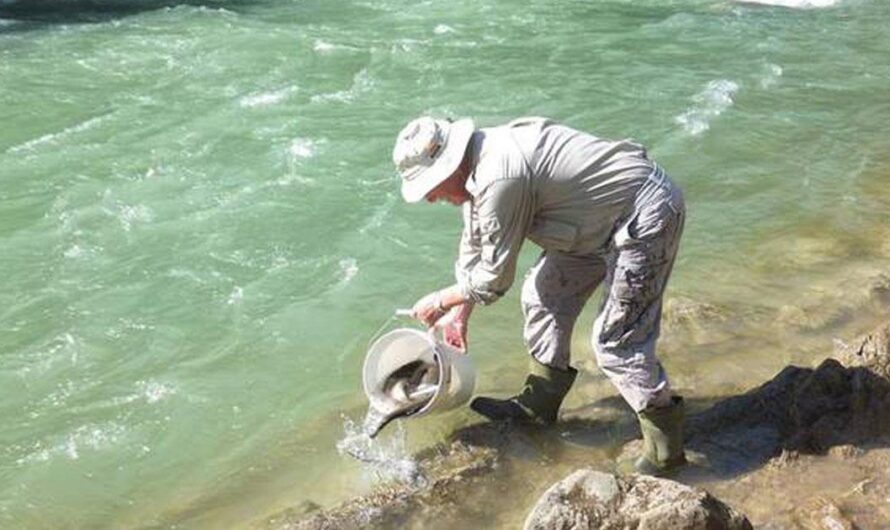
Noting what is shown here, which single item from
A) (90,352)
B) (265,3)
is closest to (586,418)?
(90,352)

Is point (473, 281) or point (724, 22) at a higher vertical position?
point (473, 281)

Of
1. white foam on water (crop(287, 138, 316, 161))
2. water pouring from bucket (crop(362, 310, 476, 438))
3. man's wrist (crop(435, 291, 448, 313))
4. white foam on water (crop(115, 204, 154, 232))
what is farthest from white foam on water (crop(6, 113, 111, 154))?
man's wrist (crop(435, 291, 448, 313))

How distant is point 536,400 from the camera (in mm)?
5387

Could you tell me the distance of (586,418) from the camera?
559 cm

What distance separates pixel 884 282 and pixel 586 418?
8.99 ft

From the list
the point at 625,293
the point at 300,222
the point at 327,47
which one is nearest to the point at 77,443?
the point at 625,293

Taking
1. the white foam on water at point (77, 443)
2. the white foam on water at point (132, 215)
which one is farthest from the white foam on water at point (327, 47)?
the white foam on water at point (77, 443)

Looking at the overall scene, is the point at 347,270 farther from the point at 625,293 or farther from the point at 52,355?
the point at 625,293

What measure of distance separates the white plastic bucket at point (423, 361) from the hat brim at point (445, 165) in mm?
934

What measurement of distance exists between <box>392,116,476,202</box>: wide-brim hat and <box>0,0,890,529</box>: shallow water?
730 millimetres

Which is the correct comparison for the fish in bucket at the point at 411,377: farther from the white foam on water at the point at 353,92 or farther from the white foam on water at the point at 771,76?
the white foam on water at the point at 771,76

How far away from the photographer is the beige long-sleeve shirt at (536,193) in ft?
13.9

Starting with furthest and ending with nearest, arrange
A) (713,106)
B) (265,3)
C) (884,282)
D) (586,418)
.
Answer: (265,3) < (713,106) < (884,282) < (586,418)

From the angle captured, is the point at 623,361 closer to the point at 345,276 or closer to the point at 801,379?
the point at 801,379
